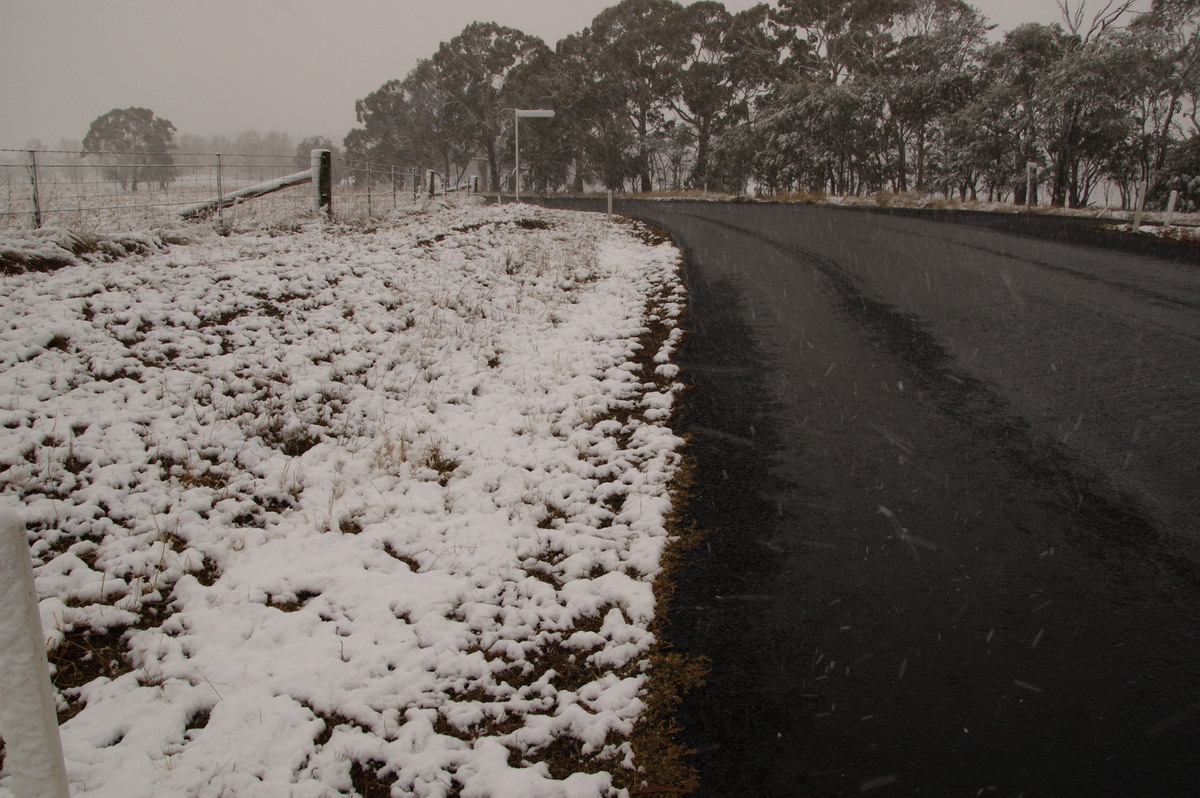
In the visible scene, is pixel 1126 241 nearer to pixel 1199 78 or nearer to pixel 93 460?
pixel 93 460

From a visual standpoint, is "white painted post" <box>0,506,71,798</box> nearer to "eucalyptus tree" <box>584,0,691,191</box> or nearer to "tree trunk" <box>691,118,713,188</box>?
"tree trunk" <box>691,118,713,188</box>

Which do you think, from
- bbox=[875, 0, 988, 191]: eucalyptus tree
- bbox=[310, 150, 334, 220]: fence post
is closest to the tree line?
bbox=[875, 0, 988, 191]: eucalyptus tree

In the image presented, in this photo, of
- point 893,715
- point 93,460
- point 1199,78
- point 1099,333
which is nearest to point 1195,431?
point 1099,333

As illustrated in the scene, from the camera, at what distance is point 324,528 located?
172 inches

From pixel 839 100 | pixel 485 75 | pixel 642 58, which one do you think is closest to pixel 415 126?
pixel 485 75

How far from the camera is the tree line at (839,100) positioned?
28.4m

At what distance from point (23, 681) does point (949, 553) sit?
13.0 feet

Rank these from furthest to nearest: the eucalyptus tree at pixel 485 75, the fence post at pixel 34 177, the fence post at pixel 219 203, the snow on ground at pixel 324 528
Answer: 1. the eucalyptus tree at pixel 485 75
2. the fence post at pixel 219 203
3. the fence post at pixel 34 177
4. the snow on ground at pixel 324 528

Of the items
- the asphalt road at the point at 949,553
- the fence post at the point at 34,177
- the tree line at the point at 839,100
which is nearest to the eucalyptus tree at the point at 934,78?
the tree line at the point at 839,100

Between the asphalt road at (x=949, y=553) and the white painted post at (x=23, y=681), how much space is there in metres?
1.99

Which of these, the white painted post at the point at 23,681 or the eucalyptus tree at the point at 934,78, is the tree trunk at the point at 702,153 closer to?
the eucalyptus tree at the point at 934,78

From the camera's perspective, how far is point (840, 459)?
16.2 feet

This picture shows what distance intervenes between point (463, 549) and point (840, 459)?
280 cm

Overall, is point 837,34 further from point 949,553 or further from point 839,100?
point 949,553
